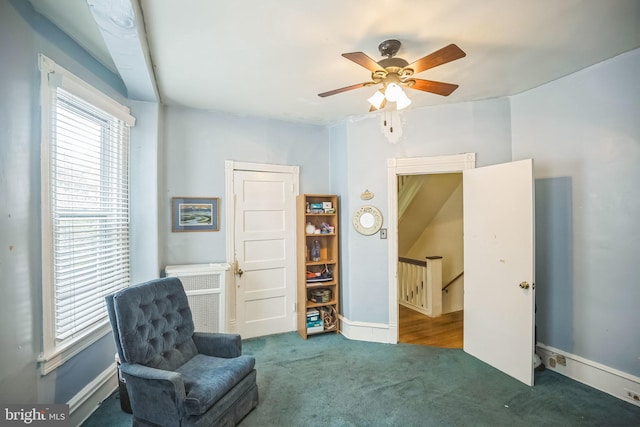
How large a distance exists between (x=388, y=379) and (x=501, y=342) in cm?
114

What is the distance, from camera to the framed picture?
10.5 feet

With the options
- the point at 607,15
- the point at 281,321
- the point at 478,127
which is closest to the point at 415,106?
the point at 478,127

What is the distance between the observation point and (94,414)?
7.01 feet

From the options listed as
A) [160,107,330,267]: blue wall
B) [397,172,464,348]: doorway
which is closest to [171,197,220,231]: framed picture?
[160,107,330,267]: blue wall

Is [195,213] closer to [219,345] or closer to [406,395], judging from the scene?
[219,345]

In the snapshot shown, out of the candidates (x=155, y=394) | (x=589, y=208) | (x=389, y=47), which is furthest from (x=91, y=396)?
(x=589, y=208)

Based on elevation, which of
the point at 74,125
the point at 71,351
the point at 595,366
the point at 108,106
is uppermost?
the point at 108,106

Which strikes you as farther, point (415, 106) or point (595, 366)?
point (415, 106)

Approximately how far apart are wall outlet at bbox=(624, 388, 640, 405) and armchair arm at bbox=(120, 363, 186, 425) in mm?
3226

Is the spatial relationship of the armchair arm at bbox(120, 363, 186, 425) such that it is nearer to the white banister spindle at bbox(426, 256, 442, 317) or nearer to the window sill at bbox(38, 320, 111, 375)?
the window sill at bbox(38, 320, 111, 375)

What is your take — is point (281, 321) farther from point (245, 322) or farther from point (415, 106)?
point (415, 106)

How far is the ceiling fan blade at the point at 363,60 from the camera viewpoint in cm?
164

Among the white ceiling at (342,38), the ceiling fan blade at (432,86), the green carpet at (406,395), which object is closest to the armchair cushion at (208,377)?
the green carpet at (406,395)

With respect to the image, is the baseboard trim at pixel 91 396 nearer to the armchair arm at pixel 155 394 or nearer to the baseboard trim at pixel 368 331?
the armchair arm at pixel 155 394
